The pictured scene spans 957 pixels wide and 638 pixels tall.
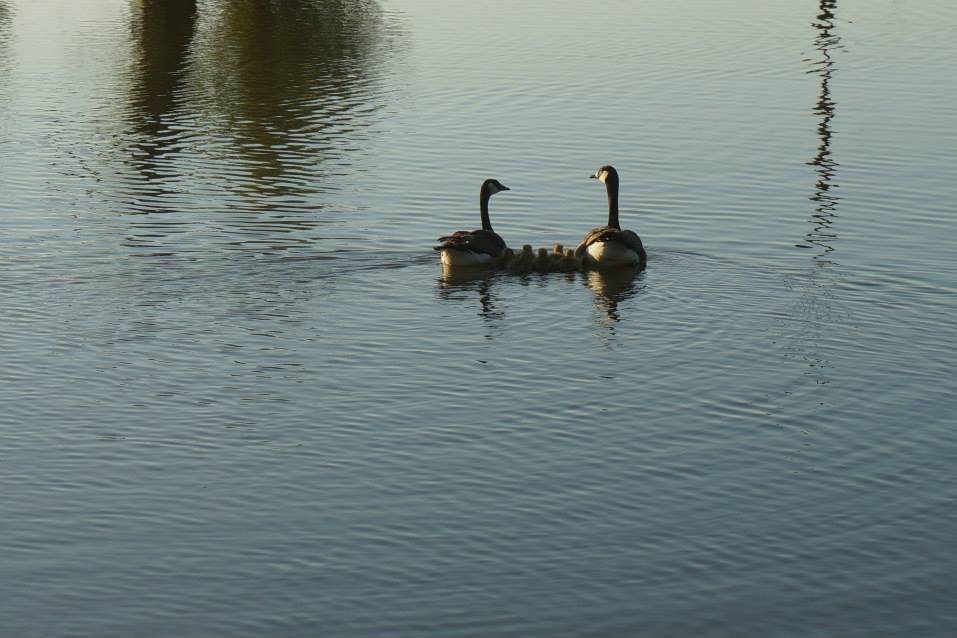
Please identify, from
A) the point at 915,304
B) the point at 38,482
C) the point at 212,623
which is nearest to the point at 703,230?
the point at 915,304

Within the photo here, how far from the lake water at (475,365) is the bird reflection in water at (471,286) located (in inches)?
2.9

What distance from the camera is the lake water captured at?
43.8ft

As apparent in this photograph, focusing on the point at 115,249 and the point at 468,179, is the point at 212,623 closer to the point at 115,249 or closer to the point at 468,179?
the point at 115,249

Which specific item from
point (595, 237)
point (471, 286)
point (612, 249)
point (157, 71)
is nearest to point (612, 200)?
point (595, 237)

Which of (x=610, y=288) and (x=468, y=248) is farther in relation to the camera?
(x=468, y=248)

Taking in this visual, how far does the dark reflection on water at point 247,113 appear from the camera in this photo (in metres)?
27.5

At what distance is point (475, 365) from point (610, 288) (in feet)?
15.2

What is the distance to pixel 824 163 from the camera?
31922 mm

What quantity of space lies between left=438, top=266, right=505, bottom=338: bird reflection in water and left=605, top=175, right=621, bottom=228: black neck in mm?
2700

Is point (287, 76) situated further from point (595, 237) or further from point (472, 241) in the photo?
point (595, 237)

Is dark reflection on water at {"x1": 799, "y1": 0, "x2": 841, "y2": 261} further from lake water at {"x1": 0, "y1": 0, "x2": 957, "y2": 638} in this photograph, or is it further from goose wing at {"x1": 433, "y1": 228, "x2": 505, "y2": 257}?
goose wing at {"x1": 433, "y1": 228, "x2": 505, "y2": 257}

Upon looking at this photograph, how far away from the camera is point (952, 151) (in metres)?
32.7

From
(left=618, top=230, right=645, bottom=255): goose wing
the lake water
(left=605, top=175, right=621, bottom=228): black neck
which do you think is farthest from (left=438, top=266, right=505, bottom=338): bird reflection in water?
(left=605, top=175, right=621, bottom=228): black neck

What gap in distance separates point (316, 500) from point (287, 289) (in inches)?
327
